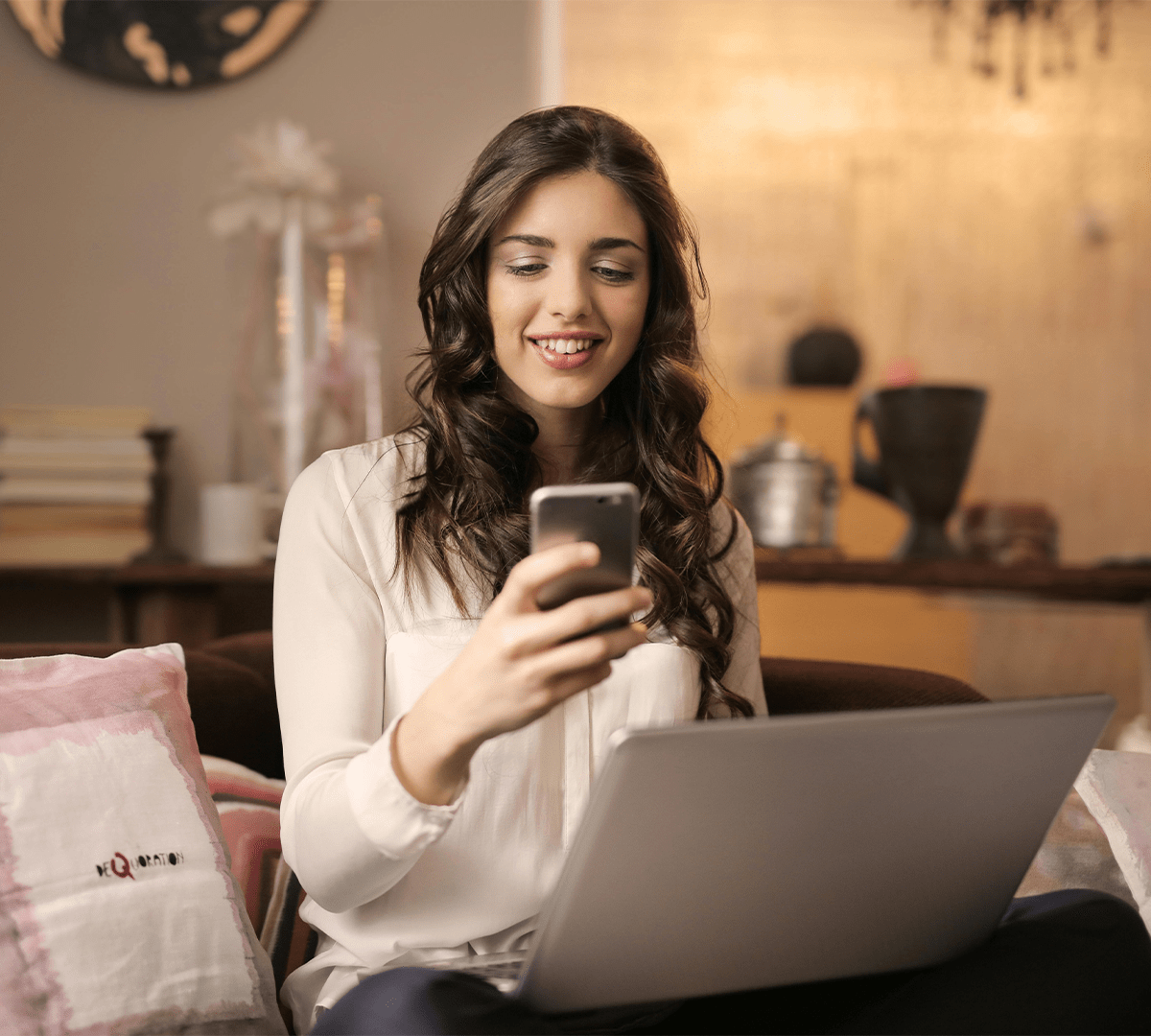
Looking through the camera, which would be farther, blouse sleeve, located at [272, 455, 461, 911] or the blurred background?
the blurred background

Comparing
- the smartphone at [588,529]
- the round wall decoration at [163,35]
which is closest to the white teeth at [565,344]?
the smartphone at [588,529]

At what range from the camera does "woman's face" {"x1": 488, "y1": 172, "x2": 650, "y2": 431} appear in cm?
104

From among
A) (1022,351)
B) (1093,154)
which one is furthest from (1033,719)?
(1093,154)

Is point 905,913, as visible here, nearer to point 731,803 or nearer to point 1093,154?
point 731,803

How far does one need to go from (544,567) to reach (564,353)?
0.46 metres

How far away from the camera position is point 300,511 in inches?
39.7

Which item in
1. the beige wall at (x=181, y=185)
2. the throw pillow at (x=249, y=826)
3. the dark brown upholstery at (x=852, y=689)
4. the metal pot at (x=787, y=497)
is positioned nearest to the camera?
the throw pillow at (x=249, y=826)

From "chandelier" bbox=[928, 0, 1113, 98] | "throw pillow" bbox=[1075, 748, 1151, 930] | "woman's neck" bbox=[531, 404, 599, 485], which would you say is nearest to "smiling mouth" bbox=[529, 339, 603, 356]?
"woman's neck" bbox=[531, 404, 599, 485]

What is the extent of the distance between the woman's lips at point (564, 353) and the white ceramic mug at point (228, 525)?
1035mm

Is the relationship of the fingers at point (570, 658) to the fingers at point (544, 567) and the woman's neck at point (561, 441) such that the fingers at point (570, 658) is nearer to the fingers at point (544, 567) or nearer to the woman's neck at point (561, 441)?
the fingers at point (544, 567)

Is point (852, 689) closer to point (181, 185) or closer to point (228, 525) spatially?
point (228, 525)

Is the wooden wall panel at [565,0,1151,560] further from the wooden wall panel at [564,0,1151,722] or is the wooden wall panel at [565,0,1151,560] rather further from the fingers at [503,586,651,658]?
the fingers at [503,586,651,658]

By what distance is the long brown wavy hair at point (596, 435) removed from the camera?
1063 mm

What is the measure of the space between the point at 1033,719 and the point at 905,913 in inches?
6.4
